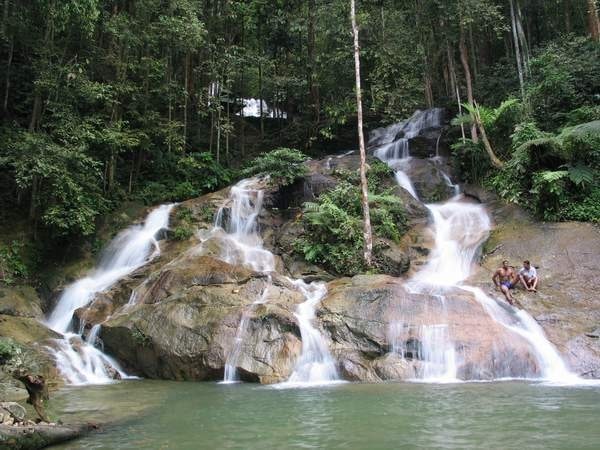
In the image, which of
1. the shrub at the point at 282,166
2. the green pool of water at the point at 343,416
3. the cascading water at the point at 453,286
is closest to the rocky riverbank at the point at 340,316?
the cascading water at the point at 453,286

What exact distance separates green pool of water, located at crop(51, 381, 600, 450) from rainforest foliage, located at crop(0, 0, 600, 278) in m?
8.50

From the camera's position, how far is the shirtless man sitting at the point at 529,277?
43.6 ft

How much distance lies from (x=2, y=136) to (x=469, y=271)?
585 inches

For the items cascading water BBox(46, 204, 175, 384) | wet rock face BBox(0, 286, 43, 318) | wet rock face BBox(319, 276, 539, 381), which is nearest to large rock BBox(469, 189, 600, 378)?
wet rock face BBox(319, 276, 539, 381)

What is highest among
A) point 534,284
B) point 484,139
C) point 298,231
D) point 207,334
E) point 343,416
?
point 484,139

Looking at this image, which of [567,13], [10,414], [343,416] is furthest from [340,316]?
[567,13]

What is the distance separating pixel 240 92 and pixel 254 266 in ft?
47.3

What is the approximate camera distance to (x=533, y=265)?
577 inches

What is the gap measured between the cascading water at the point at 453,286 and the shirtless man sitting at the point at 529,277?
44.7 inches

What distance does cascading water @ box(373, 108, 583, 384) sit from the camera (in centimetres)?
1098

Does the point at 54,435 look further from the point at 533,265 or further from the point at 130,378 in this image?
the point at 533,265

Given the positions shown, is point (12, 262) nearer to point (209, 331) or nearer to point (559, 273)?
point (209, 331)

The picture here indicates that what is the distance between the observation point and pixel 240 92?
1118 inches

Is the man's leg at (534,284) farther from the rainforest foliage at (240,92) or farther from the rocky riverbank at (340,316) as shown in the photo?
the rainforest foliage at (240,92)
